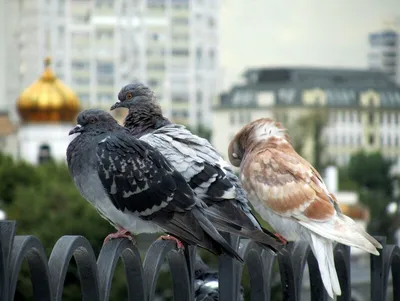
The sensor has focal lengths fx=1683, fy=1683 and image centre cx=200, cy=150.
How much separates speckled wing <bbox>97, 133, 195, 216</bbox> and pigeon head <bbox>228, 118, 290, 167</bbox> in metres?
0.64

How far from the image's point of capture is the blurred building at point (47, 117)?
7775 centimetres

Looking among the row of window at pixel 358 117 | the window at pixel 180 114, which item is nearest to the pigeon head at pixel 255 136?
the row of window at pixel 358 117

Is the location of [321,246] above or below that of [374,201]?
above

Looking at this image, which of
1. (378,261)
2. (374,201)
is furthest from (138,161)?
(374,201)

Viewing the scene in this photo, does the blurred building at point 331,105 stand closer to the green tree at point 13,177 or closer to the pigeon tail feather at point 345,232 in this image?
the green tree at point 13,177

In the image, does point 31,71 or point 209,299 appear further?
point 31,71

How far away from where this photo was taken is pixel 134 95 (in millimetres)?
6500

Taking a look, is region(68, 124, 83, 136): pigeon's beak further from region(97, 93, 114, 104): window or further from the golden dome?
region(97, 93, 114, 104): window

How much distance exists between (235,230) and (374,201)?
92880 mm

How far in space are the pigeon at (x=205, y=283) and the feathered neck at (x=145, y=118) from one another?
548 mm

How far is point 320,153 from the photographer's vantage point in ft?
371

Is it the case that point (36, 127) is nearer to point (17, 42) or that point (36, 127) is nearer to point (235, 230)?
point (235, 230)

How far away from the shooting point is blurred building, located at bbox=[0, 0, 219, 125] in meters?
162

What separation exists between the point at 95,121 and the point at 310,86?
513ft
